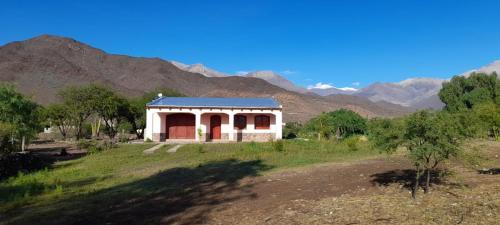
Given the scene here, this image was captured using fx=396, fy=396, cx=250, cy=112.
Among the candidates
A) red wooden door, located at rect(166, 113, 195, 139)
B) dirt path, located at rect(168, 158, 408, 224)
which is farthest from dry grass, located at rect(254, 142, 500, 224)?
red wooden door, located at rect(166, 113, 195, 139)

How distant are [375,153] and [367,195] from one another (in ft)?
31.7

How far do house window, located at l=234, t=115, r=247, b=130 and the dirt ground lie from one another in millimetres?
19994

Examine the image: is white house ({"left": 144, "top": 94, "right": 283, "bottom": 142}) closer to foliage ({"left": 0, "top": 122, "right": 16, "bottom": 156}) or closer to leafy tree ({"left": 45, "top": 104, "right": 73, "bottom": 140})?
leafy tree ({"left": 45, "top": 104, "right": 73, "bottom": 140})

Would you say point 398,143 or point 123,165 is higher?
point 398,143

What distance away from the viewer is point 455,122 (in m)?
8.01

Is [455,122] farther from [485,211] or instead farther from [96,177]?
[96,177]

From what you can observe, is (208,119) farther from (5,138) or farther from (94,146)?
(5,138)

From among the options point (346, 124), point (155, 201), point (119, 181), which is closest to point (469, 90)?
point (346, 124)

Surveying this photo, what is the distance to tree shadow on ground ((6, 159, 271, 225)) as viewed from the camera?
791cm

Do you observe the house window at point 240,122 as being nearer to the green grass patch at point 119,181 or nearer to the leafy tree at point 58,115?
the green grass patch at point 119,181

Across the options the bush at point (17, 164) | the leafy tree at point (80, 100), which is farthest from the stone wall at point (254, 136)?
the bush at point (17, 164)

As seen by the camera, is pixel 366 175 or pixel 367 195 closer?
pixel 367 195

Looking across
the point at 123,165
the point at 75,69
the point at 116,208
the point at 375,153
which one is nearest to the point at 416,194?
the point at 116,208

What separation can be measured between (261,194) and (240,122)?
2267 cm
